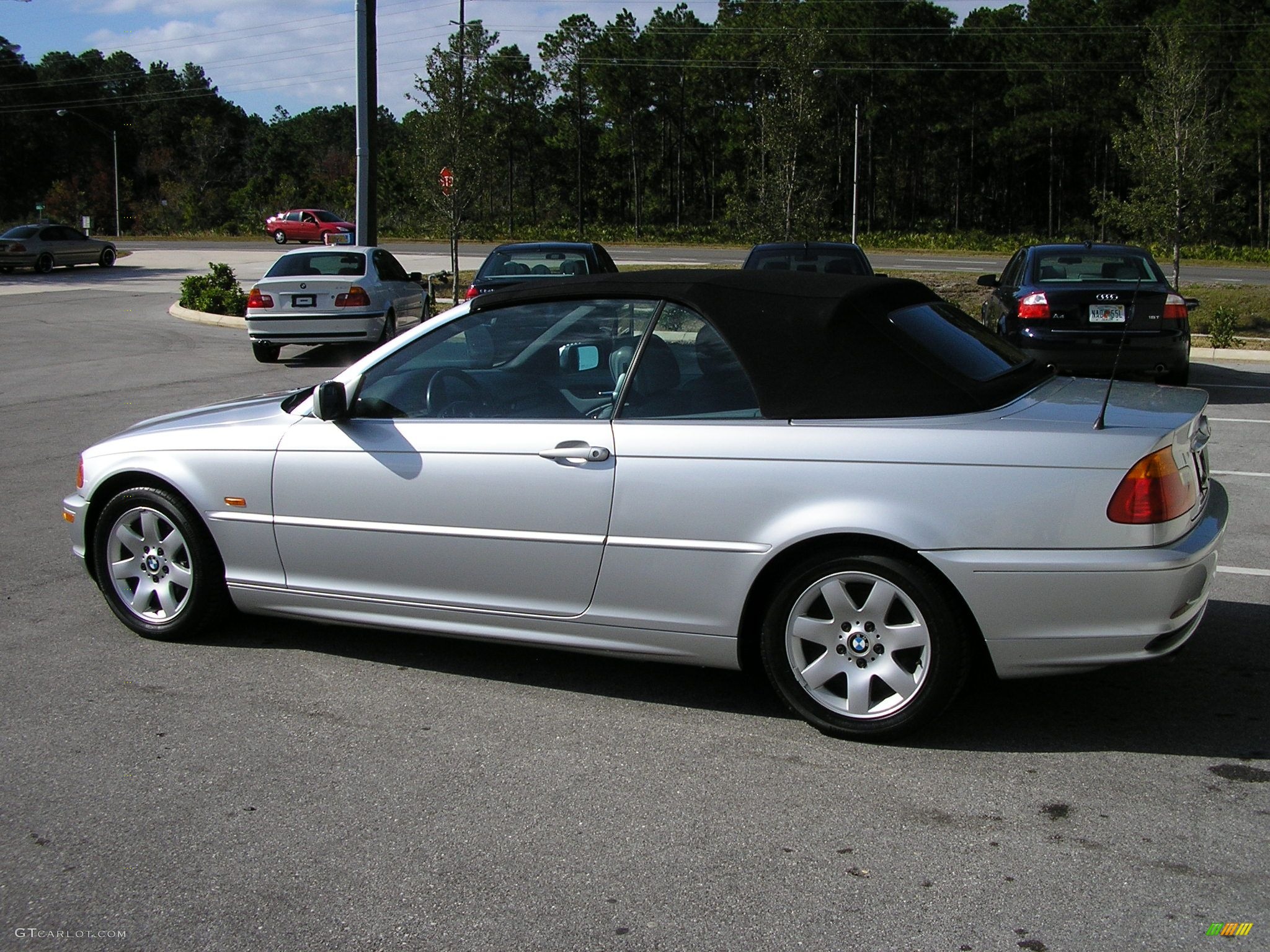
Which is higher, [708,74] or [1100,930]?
[708,74]

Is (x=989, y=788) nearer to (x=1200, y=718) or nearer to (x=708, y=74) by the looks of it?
(x=1200, y=718)

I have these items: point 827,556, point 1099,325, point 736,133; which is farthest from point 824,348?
point 736,133

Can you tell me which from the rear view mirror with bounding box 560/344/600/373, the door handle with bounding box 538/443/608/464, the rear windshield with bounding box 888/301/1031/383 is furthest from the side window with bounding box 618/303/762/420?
the rear windshield with bounding box 888/301/1031/383

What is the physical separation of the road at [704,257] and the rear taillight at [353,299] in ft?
61.6

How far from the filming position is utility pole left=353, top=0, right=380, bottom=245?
2142cm

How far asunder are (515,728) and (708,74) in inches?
3080

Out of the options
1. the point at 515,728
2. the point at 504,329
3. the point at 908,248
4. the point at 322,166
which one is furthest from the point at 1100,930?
the point at 322,166

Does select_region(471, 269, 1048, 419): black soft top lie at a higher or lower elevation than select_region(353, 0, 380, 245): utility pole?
lower

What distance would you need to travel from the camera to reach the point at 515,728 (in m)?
4.41

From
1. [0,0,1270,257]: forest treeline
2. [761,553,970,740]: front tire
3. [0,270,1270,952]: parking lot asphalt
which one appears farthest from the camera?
[0,0,1270,257]: forest treeline

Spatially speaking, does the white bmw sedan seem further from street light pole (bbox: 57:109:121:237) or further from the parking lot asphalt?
street light pole (bbox: 57:109:121:237)

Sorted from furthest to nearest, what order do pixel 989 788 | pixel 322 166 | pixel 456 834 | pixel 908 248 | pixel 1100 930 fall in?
pixel 322 166, pixel 908 248, pixel 989 788, pixel 456 834, pixel 1100 930

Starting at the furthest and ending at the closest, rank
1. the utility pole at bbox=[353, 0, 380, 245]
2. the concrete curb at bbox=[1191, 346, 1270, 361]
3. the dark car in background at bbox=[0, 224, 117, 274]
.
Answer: the dark car in background at bbox=[0, 224, 117, 274] → the utility pole at bbox=[353, 0, 380, 245] → the concrete curb at bbox=[1191, 346, 1270, 361]

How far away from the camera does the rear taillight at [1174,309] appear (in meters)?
11.7
